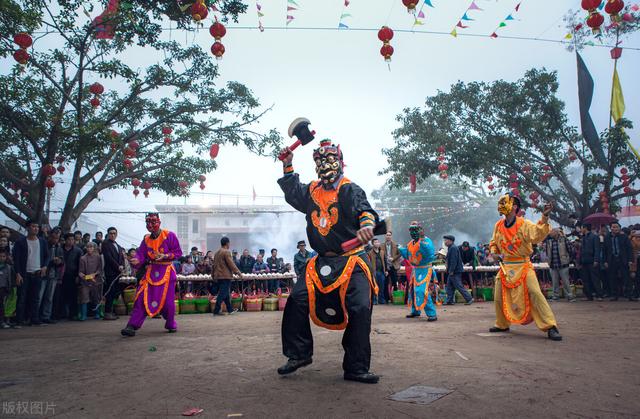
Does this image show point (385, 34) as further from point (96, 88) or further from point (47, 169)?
point (47, 169)

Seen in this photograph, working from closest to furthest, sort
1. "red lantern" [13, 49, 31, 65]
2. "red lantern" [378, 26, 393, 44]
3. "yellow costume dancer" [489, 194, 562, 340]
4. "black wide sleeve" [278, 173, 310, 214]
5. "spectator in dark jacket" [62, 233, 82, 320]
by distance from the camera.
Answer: "black wide sleeve" [278, 173, 310, 214] < "yellow costume dancer" [489, 194, 562, 340] < "red lantern" [378, 26, 393, 44] < "red lantern" [13, 49, 31, 65] < "spectator in dark jacket" [62, 233, 82, 320]

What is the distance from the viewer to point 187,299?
39.4 ft

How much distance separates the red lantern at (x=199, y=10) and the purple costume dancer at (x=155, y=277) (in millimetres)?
3312

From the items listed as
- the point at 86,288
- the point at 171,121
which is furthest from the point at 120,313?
the point at 171,121

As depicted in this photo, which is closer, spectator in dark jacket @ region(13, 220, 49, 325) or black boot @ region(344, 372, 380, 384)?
black boot @ region(344, 372, 380, 384)

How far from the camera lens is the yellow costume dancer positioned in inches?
244

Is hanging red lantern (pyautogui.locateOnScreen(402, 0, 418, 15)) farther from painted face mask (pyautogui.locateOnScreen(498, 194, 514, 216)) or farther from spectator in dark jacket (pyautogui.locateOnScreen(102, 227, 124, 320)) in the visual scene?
spectator in dark jacket (pyautogui.locateOnScreen(102, 227, 124, 320))

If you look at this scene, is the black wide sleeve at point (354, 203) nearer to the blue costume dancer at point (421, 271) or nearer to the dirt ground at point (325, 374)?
the dirt ground at point (325, 374)

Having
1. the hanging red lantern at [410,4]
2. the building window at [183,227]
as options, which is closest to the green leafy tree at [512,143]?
the hanging red lantern at [410,4]

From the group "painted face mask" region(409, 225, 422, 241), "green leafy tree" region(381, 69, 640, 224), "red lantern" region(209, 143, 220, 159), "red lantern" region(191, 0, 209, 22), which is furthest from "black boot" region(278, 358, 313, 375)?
"green leafy tree" region(381, 69, 640, 224)

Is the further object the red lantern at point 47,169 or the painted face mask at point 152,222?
the red lantern at point 47,169

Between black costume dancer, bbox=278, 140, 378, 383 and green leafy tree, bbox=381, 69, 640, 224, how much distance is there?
1546 centimetres

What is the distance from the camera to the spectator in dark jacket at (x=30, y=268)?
8.79m

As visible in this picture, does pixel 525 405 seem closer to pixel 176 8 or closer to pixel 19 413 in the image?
pixel 19 413
